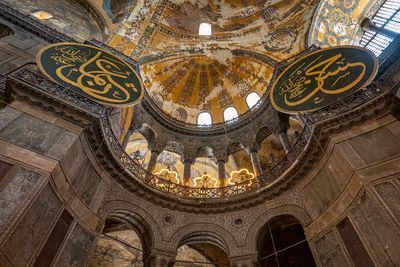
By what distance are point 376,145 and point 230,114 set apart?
315 inches

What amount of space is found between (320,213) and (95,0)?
14.4 metres

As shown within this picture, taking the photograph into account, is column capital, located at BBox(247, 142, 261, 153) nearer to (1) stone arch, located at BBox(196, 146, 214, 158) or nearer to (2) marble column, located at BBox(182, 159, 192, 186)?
(1) stone arch, located at BBox(196, 146, 214, 158)

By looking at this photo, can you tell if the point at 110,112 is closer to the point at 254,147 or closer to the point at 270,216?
the point at 270,216

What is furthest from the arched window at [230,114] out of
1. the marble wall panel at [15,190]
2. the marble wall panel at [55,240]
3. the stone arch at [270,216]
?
the marble wall panel at [15,190]

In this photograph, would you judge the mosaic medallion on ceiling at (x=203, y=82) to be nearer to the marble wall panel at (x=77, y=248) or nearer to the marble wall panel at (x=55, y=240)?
the marble wall panel at (x=77, y=248)

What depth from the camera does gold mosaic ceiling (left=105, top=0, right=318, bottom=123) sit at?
11953mm

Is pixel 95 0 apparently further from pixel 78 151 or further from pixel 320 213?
pixel 320 213

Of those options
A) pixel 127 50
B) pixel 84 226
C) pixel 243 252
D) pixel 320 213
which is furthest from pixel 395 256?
pixel 127 50

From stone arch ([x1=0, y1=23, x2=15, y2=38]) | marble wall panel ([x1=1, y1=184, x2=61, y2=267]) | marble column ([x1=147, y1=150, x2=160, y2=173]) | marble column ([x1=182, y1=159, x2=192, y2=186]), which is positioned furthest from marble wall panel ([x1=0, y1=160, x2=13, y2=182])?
stone arch ([x1=0, y1=23, x2=15, y2=38])

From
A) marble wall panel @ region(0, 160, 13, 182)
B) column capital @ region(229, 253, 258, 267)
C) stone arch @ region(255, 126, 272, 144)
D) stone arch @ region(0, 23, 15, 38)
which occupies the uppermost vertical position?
stone arch @ region(0, 23, 15, 38)

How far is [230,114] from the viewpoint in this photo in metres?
13.2

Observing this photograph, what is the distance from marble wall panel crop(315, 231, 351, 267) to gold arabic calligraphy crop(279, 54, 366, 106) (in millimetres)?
3467

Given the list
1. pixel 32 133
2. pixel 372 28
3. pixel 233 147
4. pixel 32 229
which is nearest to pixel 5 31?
pixel 32 133

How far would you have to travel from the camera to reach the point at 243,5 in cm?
1370
